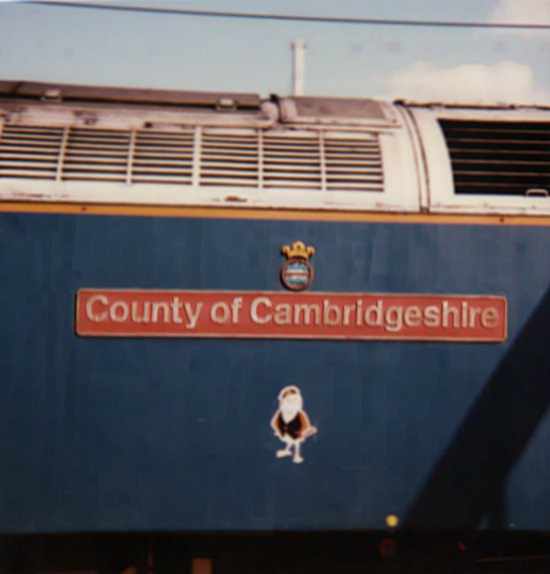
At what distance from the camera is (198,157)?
15.5ft

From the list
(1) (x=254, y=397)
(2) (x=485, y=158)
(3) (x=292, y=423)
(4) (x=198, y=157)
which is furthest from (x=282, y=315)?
(2) (x=485, y=158)

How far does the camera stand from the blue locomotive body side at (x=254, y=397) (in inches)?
175

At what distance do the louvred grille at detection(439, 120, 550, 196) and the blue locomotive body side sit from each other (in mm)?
305

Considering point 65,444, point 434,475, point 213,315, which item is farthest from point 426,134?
point 65,444

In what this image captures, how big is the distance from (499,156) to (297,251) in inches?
58.5

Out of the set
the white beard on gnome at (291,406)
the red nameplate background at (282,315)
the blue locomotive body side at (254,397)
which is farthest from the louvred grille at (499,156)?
the white beard on gnome at (291,406)

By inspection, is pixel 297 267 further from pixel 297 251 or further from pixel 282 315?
pixel 282 315

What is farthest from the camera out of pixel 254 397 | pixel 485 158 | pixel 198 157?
pixel 485 158

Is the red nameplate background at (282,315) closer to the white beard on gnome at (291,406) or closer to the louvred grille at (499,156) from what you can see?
the white beard on gnome at (291,406)

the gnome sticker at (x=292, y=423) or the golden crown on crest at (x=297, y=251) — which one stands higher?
the golden crown on crest at (x=297, y=251)

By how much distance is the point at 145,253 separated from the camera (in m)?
4.50

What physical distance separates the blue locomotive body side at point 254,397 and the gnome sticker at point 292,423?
40 mm

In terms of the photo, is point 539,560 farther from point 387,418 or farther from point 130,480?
point 130,480

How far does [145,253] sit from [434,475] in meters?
2.09
